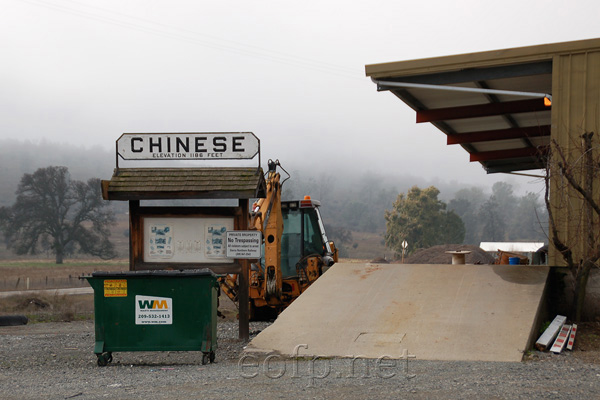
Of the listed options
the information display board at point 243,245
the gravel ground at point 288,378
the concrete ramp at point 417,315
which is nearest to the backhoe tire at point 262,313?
the concrete ramp at point 417,315

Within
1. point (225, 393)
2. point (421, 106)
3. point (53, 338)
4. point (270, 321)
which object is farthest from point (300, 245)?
point (225, 393)

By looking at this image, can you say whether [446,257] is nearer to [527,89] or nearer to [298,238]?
[298,238]

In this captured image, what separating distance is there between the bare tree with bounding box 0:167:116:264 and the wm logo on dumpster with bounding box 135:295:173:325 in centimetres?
7686

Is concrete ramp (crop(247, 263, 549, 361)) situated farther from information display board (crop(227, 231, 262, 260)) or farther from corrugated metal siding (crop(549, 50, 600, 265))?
information display board (crop(227, 231, 262, 260))

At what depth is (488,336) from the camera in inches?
396

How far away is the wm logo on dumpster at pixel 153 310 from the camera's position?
33.5ft

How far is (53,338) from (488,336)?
28.6 feet

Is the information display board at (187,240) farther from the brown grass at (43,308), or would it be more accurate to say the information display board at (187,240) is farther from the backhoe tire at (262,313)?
the brown grass at (43,308)

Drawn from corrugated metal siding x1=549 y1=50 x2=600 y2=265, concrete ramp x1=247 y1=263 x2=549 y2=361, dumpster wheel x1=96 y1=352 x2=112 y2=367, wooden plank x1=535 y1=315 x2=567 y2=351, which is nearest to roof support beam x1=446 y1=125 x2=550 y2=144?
corrugated metal siding x1=549 y1=50 x2=600 y2=265

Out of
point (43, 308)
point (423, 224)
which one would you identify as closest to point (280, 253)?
point (43, 308)

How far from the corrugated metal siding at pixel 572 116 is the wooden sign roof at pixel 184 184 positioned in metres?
5.11

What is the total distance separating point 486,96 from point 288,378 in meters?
9.46

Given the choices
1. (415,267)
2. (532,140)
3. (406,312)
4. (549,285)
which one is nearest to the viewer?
(406,312)

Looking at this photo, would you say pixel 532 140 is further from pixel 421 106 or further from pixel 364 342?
pixel 364 342
